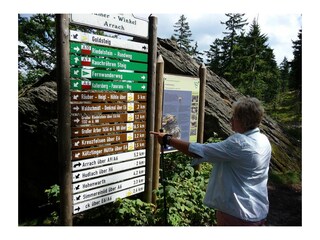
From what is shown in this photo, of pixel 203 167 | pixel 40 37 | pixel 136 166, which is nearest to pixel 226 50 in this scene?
pixel 40 37

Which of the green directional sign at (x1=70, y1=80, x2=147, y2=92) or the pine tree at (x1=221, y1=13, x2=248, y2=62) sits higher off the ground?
the pine tree at (x1=221, y1=13, x2=248, y2=62)

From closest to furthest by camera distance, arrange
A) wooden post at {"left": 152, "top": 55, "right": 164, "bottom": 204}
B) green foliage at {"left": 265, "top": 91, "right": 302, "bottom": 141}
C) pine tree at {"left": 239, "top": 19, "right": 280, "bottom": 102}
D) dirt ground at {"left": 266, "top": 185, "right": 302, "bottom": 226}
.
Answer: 1. wooden post at {"left": 152, "top": 55, "right": 164, "bottom": 204}
2. dirt ground at {"left": 266, "top": 185, "right": 302, "bottom": 226}
3. pine tree at {"left": 239, "top": 19, "right": 280, "bottom": 102}
4. green foliage at {"left": 265, "top": 91, "right": 302, "bottom": 141}

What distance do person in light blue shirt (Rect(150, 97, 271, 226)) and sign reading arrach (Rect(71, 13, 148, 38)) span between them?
201 cm

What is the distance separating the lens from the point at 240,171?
264cm

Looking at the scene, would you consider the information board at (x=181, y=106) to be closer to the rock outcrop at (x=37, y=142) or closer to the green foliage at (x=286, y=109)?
the rock outcrop at (x=37, y=142)

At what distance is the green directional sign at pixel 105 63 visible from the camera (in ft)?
11.3

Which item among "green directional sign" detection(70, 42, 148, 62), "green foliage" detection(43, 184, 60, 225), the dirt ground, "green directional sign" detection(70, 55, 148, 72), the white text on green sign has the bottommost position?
the dirt ground

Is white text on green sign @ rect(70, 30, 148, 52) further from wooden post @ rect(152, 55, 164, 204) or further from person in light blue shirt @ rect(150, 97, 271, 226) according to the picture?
person in light blue shirt @ rect(150, 97, 271, 226)

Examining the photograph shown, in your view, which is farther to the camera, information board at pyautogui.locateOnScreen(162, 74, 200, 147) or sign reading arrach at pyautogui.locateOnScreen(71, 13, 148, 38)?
information board at pyautogui.locateOnScreen(162, 74, 200, 147)

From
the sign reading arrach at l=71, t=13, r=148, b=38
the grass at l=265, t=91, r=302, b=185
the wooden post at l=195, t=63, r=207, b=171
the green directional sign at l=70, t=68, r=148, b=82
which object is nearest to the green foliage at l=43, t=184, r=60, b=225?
the green directional sign at l=70, t=68, r=148, b=82

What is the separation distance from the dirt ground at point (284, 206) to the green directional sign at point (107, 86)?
3511 millimetres

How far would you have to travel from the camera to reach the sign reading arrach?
3488 mm

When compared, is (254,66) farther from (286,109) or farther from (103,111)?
(103,111)

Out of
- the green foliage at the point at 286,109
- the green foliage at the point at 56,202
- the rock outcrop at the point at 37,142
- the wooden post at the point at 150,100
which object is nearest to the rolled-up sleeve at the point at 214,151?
the wooden post at the point at 150,100
